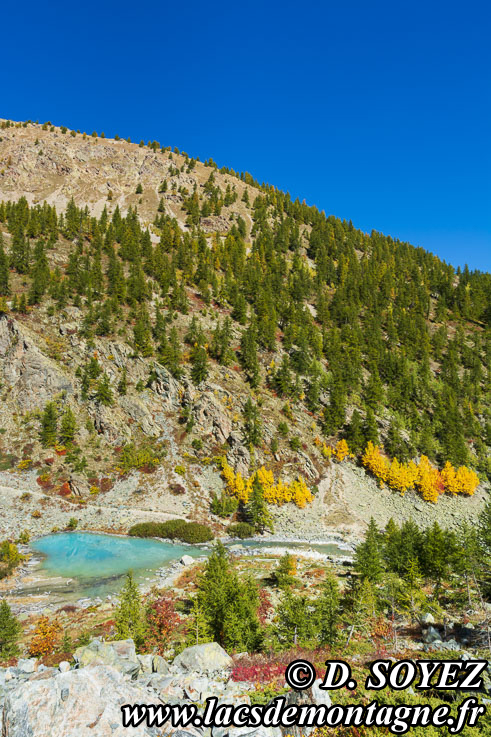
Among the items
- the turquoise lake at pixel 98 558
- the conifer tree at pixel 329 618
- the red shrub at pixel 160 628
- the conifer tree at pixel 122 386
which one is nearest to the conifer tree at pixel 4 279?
the conifer tree at pixel 122 386

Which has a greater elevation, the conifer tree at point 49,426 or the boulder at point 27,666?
the conifer tree at point 49,426

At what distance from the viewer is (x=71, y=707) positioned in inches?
354

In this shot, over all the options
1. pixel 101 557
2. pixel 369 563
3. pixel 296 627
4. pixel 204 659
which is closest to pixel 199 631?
pixel 204 659

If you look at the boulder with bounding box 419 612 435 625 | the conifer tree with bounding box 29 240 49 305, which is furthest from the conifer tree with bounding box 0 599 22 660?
the conifer tree with bounding box 29 240 49 305

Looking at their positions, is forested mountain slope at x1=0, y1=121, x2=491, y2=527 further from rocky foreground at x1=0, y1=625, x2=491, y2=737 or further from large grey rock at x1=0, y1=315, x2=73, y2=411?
rocky foreground at x1=0, y1=625, x2=491, y2=737

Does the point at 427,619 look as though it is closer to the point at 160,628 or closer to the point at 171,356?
the point at 160,628

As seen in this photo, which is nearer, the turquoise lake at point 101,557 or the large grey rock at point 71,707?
the large grey rock at point 71,707

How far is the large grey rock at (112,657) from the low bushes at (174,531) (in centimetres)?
3826

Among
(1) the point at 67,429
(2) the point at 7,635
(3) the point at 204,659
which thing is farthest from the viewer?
(1) the point at 67,429

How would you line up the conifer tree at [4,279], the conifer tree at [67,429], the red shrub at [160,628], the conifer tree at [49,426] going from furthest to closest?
the conifer tree at [4,279]
the conifer tree at [67,429]
the conifer tree at [49,426]
the red shrub at [160,628]

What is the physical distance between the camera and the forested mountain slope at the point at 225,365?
6253 centimetres

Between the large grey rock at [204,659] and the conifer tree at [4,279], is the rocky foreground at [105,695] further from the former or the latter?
the conifer tree at [4,279]

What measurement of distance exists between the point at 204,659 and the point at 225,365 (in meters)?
66.1

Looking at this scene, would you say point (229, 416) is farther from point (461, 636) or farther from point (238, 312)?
point (461, 636)
